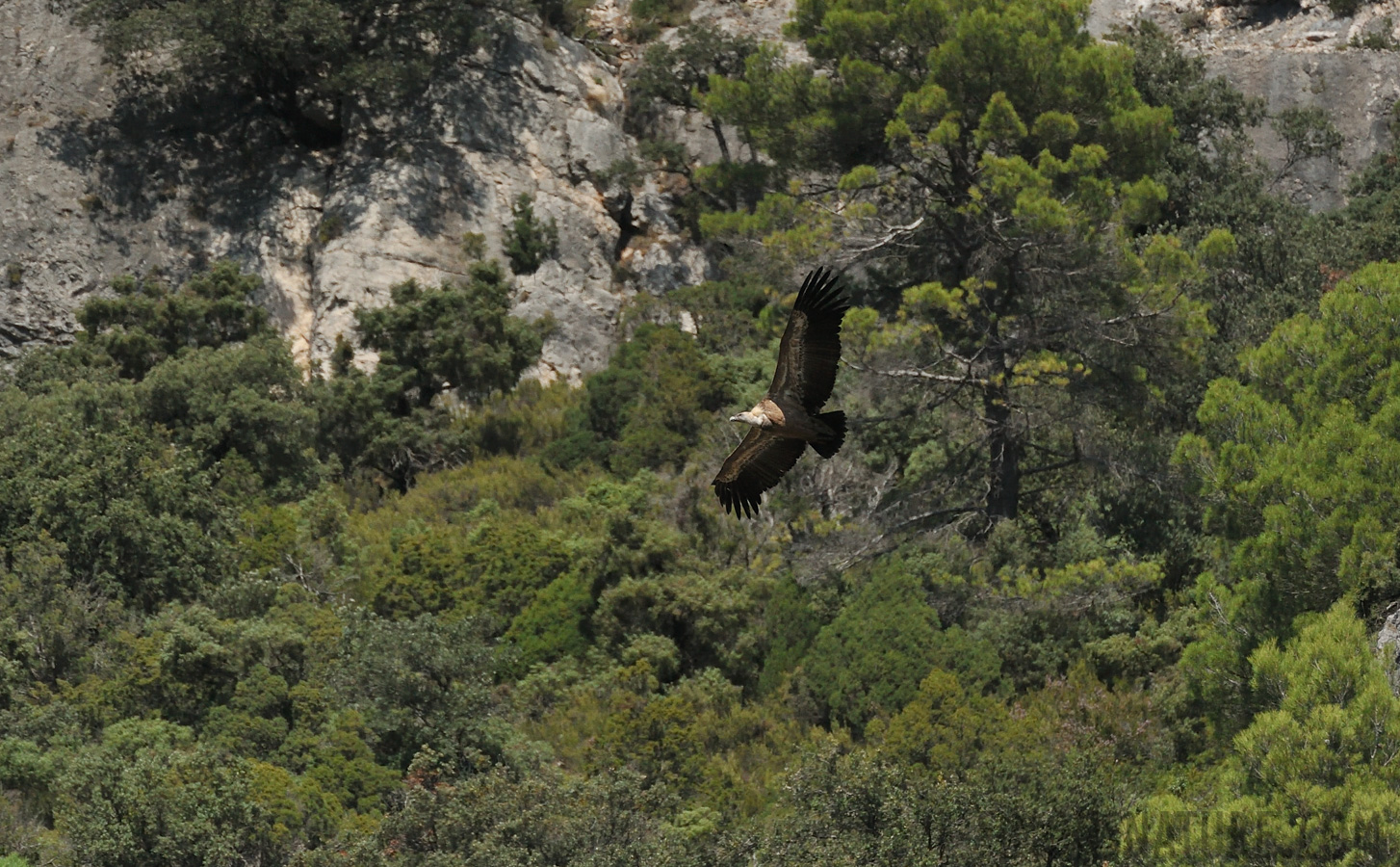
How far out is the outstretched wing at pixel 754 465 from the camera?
54.3 ft

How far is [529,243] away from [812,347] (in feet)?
61.6

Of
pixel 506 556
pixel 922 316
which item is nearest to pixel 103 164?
pixel 506 556

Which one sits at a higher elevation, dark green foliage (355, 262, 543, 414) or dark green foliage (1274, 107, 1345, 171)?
dark green foliage (1274, 107, 1345, 171)

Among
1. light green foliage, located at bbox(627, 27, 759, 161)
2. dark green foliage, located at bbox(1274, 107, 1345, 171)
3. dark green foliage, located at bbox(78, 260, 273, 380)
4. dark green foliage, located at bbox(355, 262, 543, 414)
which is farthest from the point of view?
light green foliage, located at bbox(627, 27, 759, 161)

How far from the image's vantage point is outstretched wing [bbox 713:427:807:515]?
16562 mm

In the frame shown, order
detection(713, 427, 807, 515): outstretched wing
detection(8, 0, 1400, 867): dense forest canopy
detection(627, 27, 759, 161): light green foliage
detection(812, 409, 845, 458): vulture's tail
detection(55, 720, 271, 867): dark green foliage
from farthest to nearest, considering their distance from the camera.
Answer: detection(627, 27, 759, 161): light green foliage, detection(55, 720, 271, 867): dark green foliage, detection(8, 0, 1400, 867): dense forest canopy, detection(713, 427, 807, 515): outstretched wing, detection(812, 409, 845, 458): vulture's tail

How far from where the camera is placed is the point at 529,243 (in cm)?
3388

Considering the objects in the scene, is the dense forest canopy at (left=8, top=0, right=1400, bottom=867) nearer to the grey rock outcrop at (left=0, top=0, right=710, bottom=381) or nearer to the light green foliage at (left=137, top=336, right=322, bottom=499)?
the light green foliage at (left=137, top=336, right=322, bottom=499)

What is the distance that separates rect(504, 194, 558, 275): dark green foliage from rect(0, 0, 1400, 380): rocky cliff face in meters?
0.22

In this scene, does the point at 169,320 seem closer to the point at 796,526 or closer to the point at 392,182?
the point at 392,182

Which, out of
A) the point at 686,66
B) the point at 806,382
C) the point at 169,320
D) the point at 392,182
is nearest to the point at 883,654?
the point at 806,382

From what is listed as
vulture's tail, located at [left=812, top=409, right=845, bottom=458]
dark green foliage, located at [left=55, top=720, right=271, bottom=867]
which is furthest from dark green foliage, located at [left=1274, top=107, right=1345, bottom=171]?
dark green foliage, located at [left=55, top=720, right=271, bottom=867]

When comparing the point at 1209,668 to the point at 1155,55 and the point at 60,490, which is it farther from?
the point at 1155,55

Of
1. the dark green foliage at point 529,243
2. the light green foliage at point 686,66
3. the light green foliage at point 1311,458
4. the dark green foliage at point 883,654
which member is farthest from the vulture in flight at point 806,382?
the light green foliage at point 686,66
